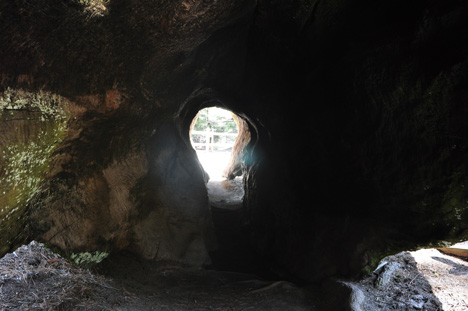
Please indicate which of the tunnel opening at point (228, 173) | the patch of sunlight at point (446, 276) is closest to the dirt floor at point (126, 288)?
the patch of sunlight at point (446, 276)

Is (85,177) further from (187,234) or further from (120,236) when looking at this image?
(187,234)

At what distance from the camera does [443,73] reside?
2.22 metres

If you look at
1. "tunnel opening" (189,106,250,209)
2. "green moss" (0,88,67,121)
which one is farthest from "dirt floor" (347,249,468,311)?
"tunnel opening" (189,106,250,209)

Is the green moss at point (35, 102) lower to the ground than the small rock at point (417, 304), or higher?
higher

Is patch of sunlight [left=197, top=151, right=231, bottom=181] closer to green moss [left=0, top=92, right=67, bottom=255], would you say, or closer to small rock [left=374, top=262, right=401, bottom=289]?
small rock [left=374, top=262, right=401, bottom=289]

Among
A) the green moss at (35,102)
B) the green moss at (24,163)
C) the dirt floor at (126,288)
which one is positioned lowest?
the dirt floor at (126,288)

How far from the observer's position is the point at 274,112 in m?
5.19

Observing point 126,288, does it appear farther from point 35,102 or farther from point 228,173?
point 228,173

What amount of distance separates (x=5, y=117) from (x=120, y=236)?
2338mm

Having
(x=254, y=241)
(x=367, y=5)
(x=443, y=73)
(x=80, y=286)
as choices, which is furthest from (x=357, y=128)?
(x=254, y=241)

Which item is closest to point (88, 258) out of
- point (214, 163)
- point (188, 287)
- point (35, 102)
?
point (188, 287)

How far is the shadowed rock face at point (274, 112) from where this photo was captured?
1880 mm

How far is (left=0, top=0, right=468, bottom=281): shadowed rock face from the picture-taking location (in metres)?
1.88

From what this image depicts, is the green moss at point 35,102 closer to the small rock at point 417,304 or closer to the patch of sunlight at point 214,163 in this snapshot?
the small rock at point 417,304
